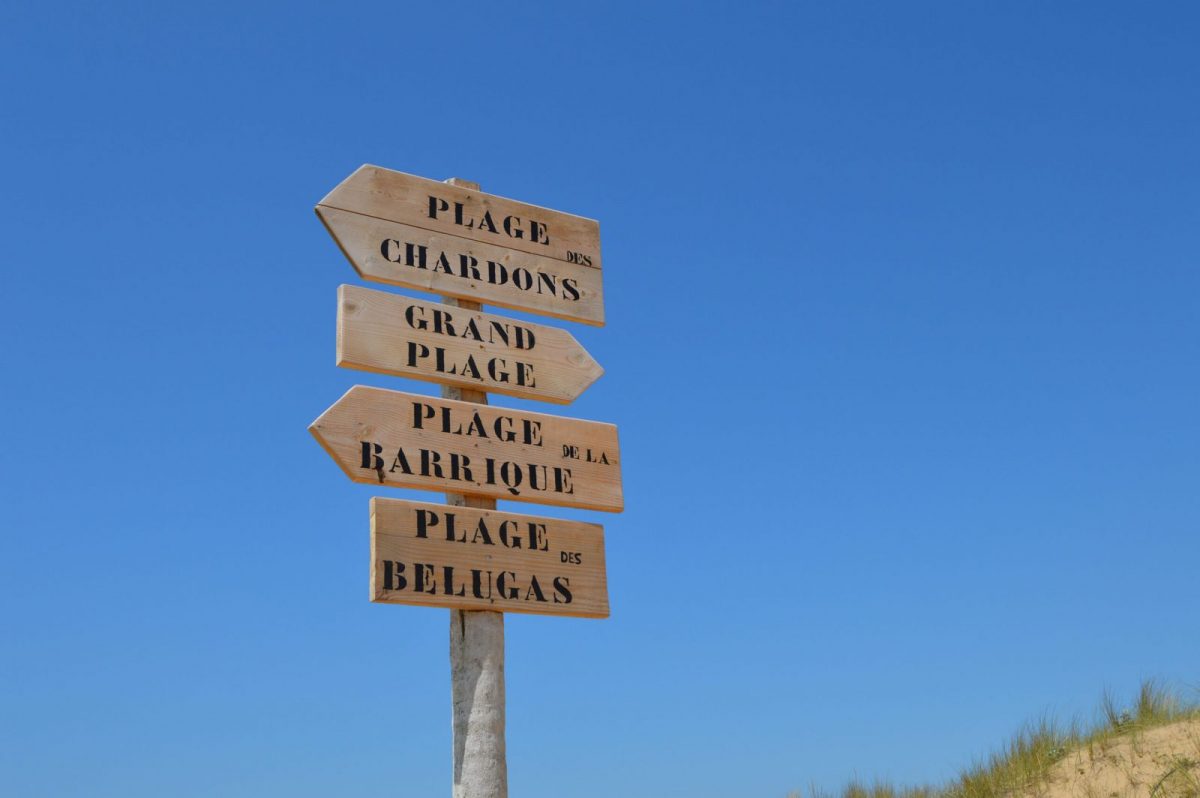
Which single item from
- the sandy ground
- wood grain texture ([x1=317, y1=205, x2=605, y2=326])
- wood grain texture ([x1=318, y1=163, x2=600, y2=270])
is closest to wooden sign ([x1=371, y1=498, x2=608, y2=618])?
wood grain texture ([x1=317, y1=205, x2=605, y2=326])

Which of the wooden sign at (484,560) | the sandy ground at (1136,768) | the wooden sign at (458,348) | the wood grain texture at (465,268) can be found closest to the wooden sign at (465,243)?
the wood grain texture at (465,268)

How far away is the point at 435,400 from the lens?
616 centimetres

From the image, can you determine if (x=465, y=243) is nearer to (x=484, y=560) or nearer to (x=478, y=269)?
(x=478, y=269)

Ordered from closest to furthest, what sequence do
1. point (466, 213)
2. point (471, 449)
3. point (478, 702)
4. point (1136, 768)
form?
point (478, 702) < point (471, 449) < point (466, 213) < point (1136, 768)

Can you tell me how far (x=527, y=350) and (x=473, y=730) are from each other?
2204mm

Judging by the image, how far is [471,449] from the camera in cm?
621

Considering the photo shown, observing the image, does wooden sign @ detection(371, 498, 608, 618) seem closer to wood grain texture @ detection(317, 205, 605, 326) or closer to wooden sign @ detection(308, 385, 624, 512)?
wooden sign @ detection(308, 385, 624, 512)

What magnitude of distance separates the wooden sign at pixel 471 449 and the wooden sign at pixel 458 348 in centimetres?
19

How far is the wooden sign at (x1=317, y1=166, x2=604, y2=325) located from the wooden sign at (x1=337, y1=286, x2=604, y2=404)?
0.57ft

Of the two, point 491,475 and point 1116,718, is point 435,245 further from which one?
point 1116,718

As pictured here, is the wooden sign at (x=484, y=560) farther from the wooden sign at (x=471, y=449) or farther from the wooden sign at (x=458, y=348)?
the wooden sign at (x=458, y=348)

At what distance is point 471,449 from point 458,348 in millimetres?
615

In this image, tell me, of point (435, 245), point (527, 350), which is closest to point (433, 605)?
point (527, 350)

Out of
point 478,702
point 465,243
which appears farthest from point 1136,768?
point 465,243
